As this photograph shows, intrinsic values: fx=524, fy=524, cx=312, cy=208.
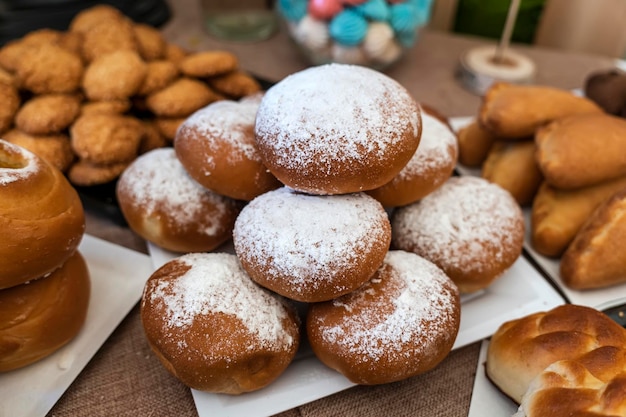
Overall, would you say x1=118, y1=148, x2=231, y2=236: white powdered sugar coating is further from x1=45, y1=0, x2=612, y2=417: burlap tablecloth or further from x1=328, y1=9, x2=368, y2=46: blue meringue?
x1=328, y1=9, x2=368, y2=46: blue meringue

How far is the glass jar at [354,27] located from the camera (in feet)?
4.22

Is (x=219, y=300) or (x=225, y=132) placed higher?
(x=225, y=132)

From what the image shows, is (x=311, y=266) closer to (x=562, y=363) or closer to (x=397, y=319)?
(x=397, y=319)

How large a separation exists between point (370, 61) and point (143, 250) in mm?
812

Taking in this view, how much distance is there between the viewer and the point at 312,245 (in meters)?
0.66

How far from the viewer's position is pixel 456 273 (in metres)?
0.81

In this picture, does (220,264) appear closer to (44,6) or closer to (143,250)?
(143,250)

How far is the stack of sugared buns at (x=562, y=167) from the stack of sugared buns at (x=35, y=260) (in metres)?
0.78

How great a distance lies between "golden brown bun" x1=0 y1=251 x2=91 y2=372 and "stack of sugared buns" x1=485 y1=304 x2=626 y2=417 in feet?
1.97

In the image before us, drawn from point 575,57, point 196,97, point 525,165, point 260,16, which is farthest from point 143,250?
point 575,57

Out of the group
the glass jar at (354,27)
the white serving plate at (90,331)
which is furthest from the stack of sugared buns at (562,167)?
the white serving plate at (90,331)

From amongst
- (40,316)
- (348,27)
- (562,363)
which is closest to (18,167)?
(40,316)

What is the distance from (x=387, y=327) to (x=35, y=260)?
17.9 inches

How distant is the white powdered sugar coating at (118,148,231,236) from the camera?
0.84 m
